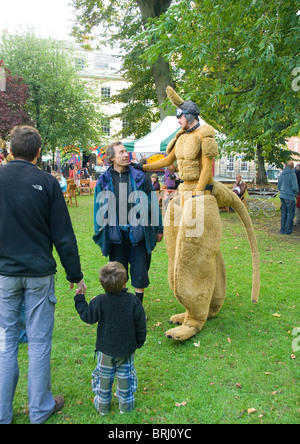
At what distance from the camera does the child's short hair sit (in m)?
2.57

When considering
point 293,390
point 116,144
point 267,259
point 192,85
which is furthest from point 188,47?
point 293,390

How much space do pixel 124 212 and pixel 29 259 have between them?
165 cm

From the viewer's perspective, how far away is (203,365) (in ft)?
11.3

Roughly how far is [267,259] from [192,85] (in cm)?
593

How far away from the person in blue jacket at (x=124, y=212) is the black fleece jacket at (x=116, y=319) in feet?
4.47

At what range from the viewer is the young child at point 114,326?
8.48ft

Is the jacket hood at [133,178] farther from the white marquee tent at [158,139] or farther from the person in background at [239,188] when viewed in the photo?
the person in background at [239,188]

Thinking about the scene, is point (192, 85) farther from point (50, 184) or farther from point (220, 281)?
point (50, 184)

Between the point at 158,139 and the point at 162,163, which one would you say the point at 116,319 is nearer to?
the point at 162,163

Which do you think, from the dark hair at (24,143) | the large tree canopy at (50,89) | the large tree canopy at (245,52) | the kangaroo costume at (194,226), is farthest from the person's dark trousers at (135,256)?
the large tree canopy at (50,89)

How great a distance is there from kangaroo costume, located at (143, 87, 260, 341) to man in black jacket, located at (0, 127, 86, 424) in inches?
59.1

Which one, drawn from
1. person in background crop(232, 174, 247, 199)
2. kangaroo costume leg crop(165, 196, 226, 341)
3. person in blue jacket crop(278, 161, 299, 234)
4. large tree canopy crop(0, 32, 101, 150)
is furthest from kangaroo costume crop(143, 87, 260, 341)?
large tree canopy crop(0, 32, 101, 150)

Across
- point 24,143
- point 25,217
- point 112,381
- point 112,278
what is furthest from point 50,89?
point 112,381

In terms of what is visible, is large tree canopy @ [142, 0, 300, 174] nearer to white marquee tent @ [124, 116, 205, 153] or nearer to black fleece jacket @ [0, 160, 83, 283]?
white marquee tent @ [124, 116, 205, 153]
